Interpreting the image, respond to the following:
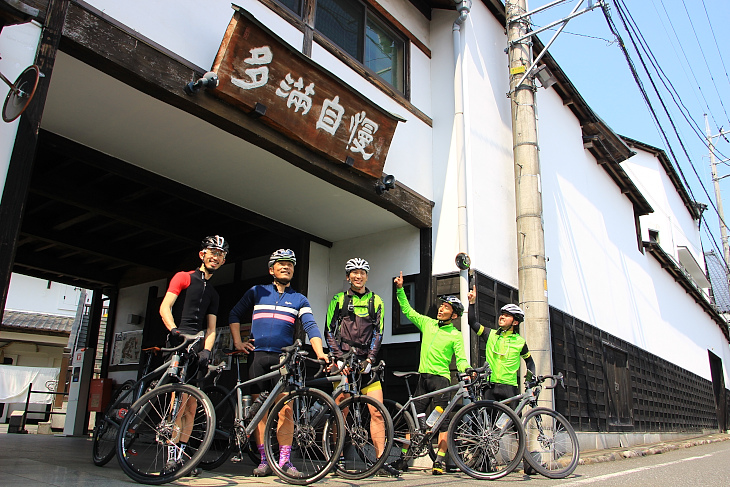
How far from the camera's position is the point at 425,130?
784 centimetres

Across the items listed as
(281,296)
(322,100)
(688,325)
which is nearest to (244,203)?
(322,100)

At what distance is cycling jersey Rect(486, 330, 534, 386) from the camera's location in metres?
6.08

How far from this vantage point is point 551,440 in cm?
537

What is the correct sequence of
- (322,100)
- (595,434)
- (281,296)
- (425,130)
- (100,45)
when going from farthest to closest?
(595,434), (425,130), (322,100), (281,296), (100,45)

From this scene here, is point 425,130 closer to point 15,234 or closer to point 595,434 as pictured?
point 15,234

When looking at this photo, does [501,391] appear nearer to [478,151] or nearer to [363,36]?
[478,151]

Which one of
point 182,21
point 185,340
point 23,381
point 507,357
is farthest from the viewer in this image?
point 23,381

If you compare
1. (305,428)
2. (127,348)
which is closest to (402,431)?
(305,428)

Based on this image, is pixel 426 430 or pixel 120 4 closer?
pixel 120 4

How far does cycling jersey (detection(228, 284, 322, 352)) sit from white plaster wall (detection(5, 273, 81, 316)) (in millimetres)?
22899

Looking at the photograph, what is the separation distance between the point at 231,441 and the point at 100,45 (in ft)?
10.4

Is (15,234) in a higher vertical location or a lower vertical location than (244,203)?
lower

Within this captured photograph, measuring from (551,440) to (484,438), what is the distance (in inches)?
32.6

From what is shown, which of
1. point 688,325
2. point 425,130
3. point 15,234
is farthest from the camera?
point 688,325
